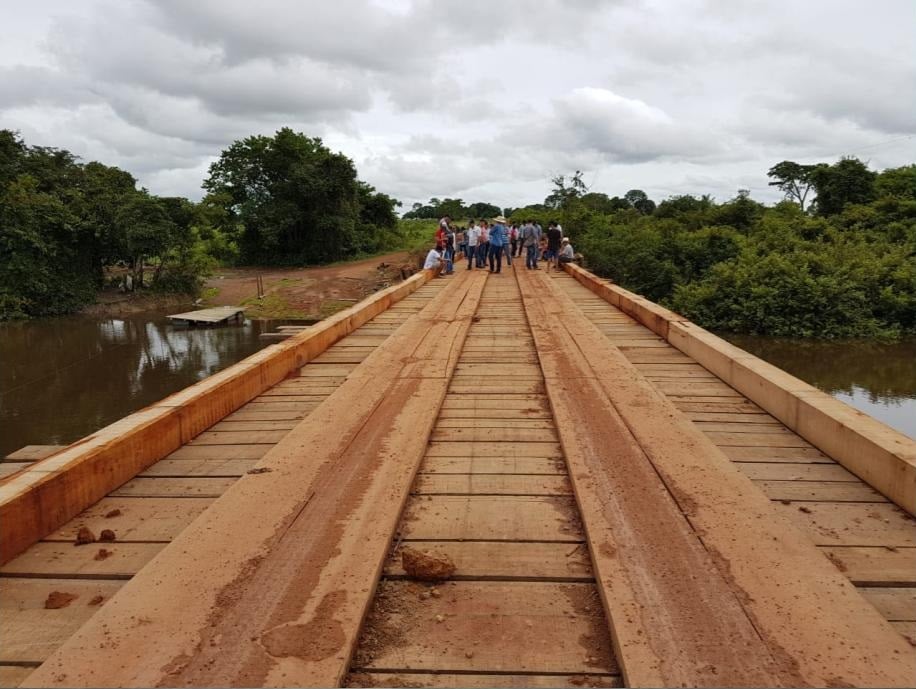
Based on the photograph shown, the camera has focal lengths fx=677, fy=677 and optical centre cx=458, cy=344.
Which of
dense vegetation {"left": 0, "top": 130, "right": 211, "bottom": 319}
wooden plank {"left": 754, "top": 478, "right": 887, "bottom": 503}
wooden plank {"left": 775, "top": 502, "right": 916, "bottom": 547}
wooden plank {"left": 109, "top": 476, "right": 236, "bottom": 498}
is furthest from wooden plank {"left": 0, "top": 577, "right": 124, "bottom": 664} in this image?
dense vegetation {"left": 0, "top": 130, "right": 211, "bottom": 319}

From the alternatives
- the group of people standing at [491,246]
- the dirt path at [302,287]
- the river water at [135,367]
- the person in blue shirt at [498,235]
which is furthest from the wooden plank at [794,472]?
the dirt path at [302,287]

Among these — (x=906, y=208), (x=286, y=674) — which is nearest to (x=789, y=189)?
(x=906, y=208)

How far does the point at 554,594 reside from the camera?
204cm

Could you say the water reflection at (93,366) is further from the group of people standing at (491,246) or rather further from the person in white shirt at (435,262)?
the group of people standing at (491,246)

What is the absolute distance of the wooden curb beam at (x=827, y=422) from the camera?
264cm

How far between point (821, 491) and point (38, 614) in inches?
112

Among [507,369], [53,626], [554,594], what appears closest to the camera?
[53,626]

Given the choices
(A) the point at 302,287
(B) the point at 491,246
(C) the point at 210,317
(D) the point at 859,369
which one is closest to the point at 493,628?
(D) the point at 859,369

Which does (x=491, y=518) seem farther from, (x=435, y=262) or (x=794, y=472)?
(x=435, y=262)

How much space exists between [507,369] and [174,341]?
1941 cm

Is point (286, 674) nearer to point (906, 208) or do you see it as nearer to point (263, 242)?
point (906, 208)

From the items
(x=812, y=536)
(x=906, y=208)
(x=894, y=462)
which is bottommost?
(x=812, y=536)

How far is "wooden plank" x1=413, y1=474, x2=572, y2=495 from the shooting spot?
2.80 metres

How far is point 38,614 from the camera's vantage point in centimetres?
196
